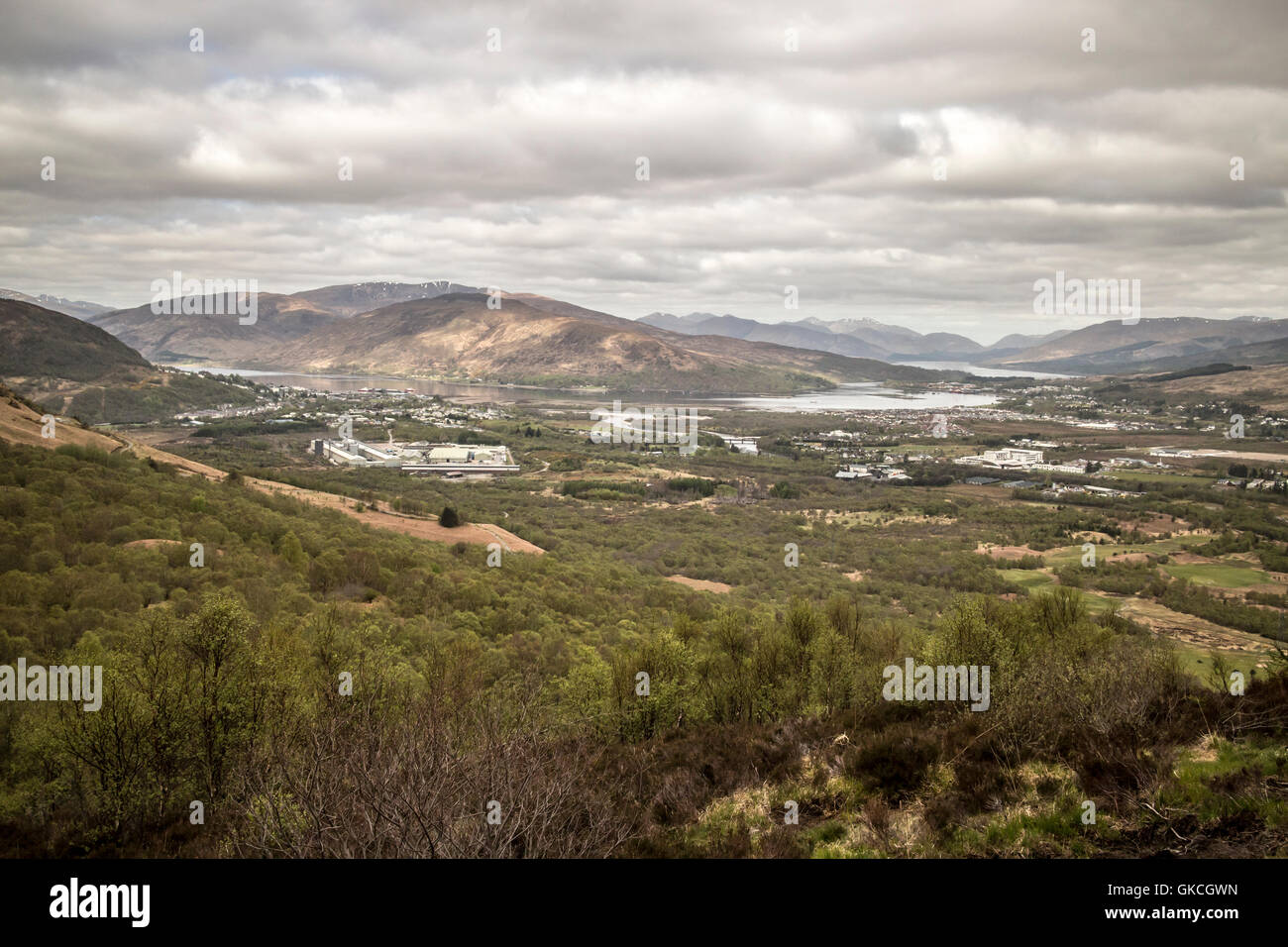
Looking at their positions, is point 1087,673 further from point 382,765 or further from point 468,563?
point 468,563

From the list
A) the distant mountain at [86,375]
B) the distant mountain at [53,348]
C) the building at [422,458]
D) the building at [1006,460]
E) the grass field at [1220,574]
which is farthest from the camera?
the distant mountain at [53,348]

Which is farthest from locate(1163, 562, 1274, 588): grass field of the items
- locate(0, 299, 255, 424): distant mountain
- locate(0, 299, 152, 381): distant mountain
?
locate(0, 299, 152, 381): distant mountain

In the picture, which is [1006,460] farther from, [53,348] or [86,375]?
[53,348]

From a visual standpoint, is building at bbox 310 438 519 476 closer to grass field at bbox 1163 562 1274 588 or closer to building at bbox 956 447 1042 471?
grass field at bbox 1163 562 1274 588

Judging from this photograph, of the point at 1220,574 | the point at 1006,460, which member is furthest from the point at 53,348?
the point at 1220,574

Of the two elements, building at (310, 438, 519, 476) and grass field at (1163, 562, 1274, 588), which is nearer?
grass field at (1163, 562, 1274, 588)

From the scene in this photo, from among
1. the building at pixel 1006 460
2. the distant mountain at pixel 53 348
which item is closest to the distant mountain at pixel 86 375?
the distant mountain at pixel 53 348

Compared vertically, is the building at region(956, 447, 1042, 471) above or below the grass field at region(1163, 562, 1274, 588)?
above

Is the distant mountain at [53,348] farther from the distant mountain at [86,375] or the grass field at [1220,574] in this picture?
the grass field at [1220,574]
